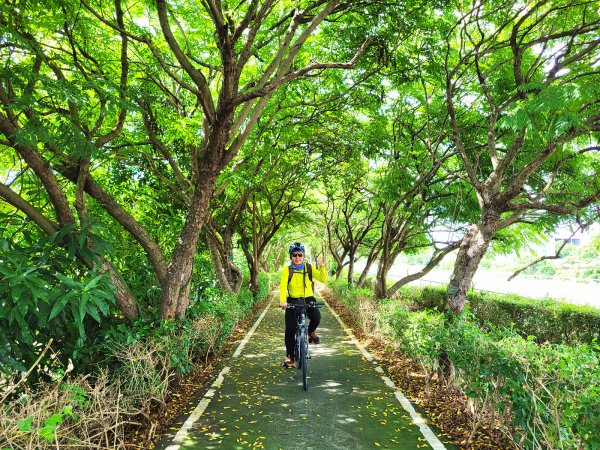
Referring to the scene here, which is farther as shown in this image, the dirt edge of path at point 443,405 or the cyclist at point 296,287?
the cyclist at point 296,287

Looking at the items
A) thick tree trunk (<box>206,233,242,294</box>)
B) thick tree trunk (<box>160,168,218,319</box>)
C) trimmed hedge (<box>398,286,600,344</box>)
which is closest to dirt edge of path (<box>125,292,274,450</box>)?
thick tree trunk (<box>160,168,218,319</box>)

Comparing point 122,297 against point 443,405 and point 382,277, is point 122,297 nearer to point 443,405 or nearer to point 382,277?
point 443,405

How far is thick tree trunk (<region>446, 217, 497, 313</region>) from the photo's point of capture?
706 cm

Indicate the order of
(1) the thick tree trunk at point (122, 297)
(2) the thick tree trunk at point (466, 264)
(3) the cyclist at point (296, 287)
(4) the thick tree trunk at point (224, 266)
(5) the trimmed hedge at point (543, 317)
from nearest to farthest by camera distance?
(1) the thick tree trunk at point (122, 297) < (2) the thick tree trunk at point (466, 264) < (3) the cyclist at point (296, 287) < (5) the trimmed hedge at point (543, 317) < (4) the thick tree trunk at point (224, 266)

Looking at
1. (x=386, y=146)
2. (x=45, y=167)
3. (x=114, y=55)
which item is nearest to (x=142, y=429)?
(x=45, y=167)

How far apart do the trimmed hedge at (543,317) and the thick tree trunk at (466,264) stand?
196 cm

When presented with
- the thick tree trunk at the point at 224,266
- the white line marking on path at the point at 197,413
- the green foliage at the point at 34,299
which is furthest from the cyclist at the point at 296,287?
the thick tree trunk at the point at 224,266

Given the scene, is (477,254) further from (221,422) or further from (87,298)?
(87,298)

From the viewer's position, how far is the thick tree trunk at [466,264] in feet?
23.2

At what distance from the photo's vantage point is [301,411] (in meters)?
5.59

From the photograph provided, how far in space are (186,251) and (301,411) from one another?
9.94 feet

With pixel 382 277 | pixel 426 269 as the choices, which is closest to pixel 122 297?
pixel 382 277

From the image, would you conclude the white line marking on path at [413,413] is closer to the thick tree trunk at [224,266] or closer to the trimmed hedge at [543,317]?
the trimmed hedge at [543,317]

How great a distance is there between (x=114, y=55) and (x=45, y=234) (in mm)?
3754
